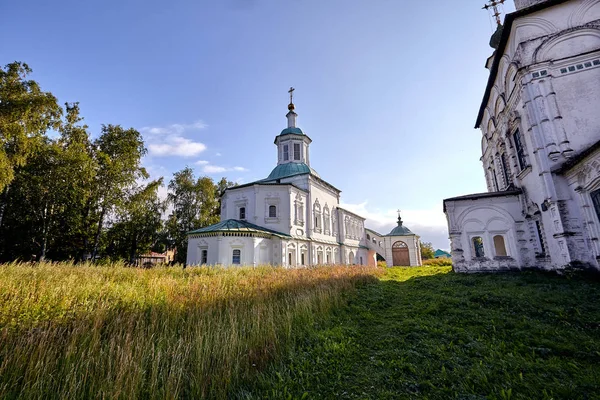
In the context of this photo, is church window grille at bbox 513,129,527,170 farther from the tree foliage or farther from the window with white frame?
the tree foliage

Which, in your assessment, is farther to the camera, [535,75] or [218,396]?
[535,75]

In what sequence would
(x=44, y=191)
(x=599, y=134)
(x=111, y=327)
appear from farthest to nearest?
1. (x=44, y=191)
2. (x=599, y=134)
3. (x=111, y=327)

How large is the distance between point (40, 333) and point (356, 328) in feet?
17.3

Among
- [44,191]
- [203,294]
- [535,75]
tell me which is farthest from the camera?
[44,191]

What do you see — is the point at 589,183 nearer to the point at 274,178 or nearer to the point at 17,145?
the point at 274,178

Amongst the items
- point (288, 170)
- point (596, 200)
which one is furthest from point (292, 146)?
point (596, 200)

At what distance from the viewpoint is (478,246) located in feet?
53.1

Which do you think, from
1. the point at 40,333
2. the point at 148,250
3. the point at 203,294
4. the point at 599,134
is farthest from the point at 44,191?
the point at 599,134

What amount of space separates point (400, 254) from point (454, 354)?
32971 mm

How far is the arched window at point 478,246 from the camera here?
15.4 meters

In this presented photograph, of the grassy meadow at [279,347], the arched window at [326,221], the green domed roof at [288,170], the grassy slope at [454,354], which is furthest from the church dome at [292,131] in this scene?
the grassy slope at [454,354]

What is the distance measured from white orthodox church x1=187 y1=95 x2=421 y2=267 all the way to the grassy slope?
14398mm

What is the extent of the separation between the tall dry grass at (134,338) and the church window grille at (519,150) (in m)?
13.2

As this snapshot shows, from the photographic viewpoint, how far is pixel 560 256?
1043 centimetres
